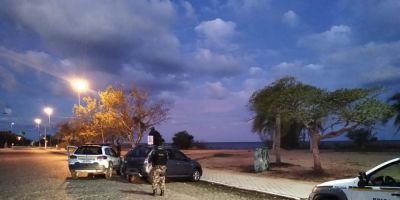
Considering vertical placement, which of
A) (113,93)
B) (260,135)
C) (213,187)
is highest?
(113,93)

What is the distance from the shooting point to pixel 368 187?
9.16m

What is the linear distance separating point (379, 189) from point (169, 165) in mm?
14105

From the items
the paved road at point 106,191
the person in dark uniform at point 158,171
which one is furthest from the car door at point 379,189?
the person in dark uniform at point 158,171

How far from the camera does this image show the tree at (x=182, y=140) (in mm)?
75250

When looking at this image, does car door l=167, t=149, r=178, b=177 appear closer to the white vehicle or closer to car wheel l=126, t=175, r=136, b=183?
car wheel l=126, t=175, r=136, b=183

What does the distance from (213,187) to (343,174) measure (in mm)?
6886

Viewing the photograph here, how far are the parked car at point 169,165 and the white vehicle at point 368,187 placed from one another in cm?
1259

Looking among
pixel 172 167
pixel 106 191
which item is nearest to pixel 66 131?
A: pixel 172 167

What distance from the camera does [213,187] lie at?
20.2 m

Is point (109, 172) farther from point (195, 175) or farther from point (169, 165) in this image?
point (195, 175)

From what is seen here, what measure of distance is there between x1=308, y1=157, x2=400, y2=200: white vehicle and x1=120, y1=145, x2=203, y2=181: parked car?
12.6 meters

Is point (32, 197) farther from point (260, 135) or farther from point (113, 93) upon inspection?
point (113, 93)

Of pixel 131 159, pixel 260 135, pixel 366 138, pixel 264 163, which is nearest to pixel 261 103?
pixel 264 163

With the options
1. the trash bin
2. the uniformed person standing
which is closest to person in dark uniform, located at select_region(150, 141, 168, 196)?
the uniformed person standing
